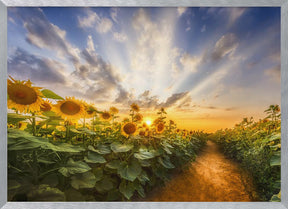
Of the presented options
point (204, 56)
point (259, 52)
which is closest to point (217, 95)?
point (204, 56)

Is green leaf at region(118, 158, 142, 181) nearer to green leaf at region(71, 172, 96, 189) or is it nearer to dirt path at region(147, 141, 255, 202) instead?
green leaf at region(71, 172, 96, 189)

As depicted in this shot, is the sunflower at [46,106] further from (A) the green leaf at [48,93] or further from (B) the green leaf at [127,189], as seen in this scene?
(B) the green leaf at [127,189]

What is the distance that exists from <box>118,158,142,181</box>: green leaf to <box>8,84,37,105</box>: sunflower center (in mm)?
606

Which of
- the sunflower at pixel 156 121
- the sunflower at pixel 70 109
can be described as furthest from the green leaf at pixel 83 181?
the sunflower at pixel 156 121

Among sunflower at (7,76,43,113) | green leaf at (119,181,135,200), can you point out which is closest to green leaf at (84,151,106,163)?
green leaf at (119,181,135,200)

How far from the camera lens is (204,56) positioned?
1.03m

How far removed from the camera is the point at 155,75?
1.02 m

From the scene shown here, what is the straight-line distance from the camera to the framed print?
2.95ft

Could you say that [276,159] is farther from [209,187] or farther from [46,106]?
[46,106]

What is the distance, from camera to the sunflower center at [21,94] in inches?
26.1

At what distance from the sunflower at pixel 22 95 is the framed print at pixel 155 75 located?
0.23m

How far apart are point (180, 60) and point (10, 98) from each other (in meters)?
1.04

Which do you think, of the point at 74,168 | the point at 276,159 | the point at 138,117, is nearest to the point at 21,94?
the point at 74,168

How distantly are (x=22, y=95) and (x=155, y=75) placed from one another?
2.57ft
